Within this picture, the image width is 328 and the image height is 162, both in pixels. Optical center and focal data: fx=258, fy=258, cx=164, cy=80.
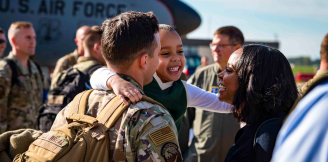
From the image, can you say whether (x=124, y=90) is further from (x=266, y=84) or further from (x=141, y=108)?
(x=266, y=84)

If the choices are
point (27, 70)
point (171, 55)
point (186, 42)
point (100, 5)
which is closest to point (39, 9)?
point (100, 5)

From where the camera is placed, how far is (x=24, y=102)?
4145 mm

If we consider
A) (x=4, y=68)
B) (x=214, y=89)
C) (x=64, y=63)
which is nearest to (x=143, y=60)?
(x=214, y=89)

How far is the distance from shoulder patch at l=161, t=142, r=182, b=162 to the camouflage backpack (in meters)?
0.26

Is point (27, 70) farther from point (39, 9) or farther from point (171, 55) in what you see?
point (39, 9)

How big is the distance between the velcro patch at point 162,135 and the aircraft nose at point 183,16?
1003 centimetres

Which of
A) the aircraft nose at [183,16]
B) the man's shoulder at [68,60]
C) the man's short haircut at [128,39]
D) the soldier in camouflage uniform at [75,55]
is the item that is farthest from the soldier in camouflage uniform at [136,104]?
the aircraft nose at [183,16]

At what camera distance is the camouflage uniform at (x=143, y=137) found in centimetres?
117

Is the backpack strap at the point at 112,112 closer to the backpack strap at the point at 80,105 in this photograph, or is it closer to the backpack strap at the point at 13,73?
the backpack strap at the point at 80,105

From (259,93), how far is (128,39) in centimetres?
74

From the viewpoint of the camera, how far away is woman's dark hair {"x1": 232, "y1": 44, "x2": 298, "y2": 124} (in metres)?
1.34

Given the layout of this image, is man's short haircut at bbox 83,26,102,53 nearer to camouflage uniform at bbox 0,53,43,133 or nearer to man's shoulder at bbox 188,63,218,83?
camouflage uniform at bbox 0,53,43,133

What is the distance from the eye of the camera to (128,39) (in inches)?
53.3

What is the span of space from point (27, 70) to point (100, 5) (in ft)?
21.0
